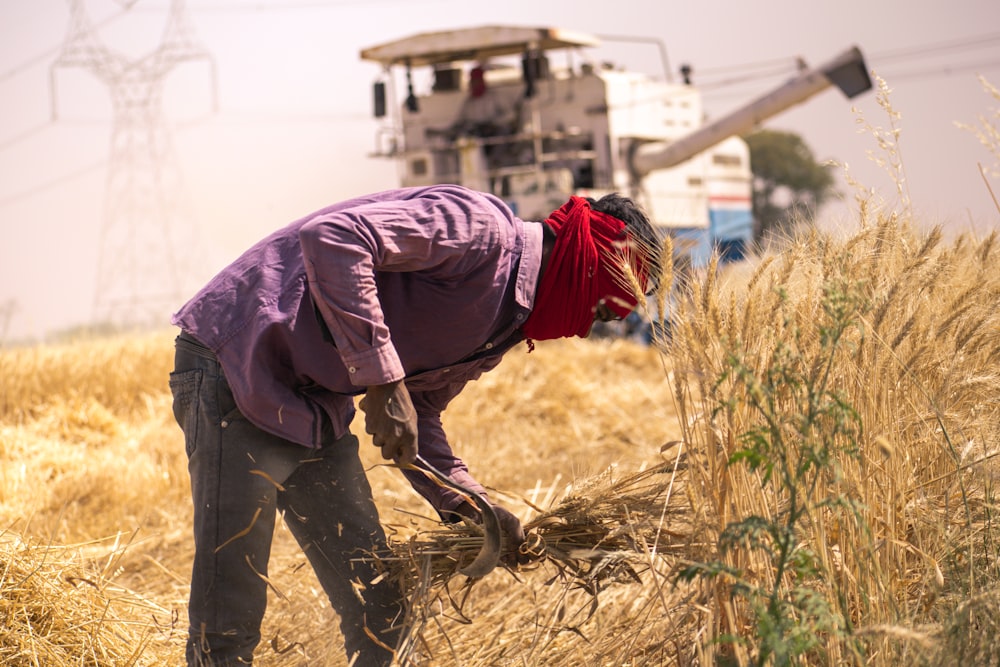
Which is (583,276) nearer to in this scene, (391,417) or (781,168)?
(391,417)

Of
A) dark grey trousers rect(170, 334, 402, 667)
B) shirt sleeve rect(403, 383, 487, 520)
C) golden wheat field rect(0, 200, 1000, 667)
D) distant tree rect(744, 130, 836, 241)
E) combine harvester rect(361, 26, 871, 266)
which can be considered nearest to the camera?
golden wheat field rect(0, 200, 1000, 667)

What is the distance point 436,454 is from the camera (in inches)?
113

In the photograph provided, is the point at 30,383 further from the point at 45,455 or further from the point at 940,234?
the point at 940,234

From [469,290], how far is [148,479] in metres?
3.72

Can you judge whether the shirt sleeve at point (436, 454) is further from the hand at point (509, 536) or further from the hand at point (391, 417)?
the hand at point (391, 417)

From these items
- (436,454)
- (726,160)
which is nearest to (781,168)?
(726,160)

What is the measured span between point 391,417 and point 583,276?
55 centimetres

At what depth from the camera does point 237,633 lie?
8.36 ft

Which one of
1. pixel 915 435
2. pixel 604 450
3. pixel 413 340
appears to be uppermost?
pixel 413 340

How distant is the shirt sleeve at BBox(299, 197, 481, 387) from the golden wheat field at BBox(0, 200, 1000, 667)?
48 centimetres

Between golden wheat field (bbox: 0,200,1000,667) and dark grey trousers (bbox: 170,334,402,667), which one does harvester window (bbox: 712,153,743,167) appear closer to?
golden wheat field (bbox: 0,200,1000,667)

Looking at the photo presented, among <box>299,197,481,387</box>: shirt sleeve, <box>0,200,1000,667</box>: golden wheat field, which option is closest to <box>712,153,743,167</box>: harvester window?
<box>0,200,1000,667</box>: golden wheat field

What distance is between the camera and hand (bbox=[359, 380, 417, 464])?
2.39m

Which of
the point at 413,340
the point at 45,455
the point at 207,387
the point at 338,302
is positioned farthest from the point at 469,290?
the point at 45,455
